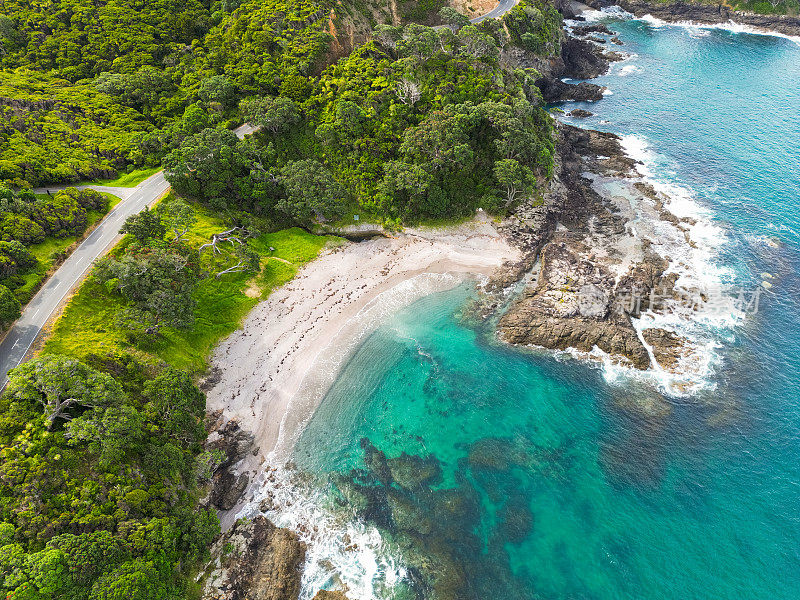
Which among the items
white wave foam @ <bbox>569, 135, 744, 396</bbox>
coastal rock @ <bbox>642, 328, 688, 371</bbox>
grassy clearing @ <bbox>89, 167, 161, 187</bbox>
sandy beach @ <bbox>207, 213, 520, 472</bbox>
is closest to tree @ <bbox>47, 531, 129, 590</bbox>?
sandy beach @ <bbox>207, 213, 520, 472</bbox>

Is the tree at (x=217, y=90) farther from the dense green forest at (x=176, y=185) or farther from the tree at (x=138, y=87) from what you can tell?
the tree at (x=138, y=87)

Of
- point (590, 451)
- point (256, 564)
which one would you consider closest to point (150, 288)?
point (256, 564)

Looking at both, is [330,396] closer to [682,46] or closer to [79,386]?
[79,386]

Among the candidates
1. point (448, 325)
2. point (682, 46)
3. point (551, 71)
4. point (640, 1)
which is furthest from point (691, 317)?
point (640, 1)

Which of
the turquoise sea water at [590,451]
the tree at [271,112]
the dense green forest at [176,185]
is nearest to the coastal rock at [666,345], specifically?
the turquoise sea water at [590,451]

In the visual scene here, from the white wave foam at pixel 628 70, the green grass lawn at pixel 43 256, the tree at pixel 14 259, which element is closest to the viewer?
the tree at pixel 14 259

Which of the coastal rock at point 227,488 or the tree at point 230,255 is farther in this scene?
the tree at point 230,255
